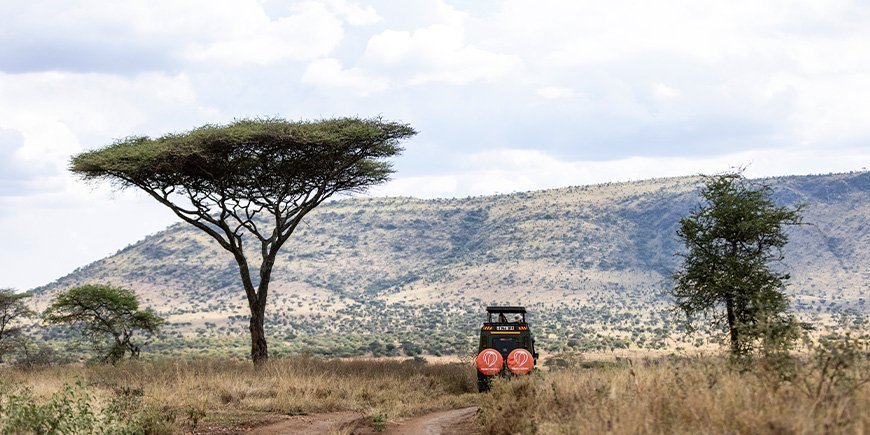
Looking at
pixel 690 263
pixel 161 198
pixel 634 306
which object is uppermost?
pixel 161 198

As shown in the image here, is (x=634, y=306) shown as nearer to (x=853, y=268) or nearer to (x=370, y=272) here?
(x=853, y=268)

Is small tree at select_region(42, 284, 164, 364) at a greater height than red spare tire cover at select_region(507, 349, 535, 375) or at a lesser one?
greater

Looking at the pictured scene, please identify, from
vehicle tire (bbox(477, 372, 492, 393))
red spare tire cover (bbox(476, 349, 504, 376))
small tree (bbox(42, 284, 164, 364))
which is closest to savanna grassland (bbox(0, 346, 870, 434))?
vehicle tire (bbox(477, 372, 492, 393))

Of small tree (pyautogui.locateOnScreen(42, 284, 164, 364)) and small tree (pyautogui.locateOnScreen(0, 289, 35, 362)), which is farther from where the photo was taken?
small tree (pyautogui.locateOnScreen(0, 289, 35, 362))

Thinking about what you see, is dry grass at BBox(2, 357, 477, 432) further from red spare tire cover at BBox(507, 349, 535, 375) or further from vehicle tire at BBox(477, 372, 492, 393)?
red spare tire cover at BBox(507, 349, 535, 375)

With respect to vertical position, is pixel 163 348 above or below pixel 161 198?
below

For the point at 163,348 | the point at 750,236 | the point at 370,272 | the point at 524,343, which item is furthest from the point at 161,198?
the point at 370,272

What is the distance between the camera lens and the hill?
349 feet

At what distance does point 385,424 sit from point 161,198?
809 inches

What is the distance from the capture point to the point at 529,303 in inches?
4513

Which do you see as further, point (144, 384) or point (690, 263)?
point (690, 263)

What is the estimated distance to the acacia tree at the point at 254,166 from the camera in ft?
114

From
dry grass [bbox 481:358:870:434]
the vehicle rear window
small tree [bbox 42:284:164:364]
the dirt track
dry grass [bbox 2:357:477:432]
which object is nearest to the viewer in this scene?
dry grass [bbox 481:358:870:434]

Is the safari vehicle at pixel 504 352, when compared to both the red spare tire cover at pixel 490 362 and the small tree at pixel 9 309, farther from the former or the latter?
the small tree at pixel 9 309
